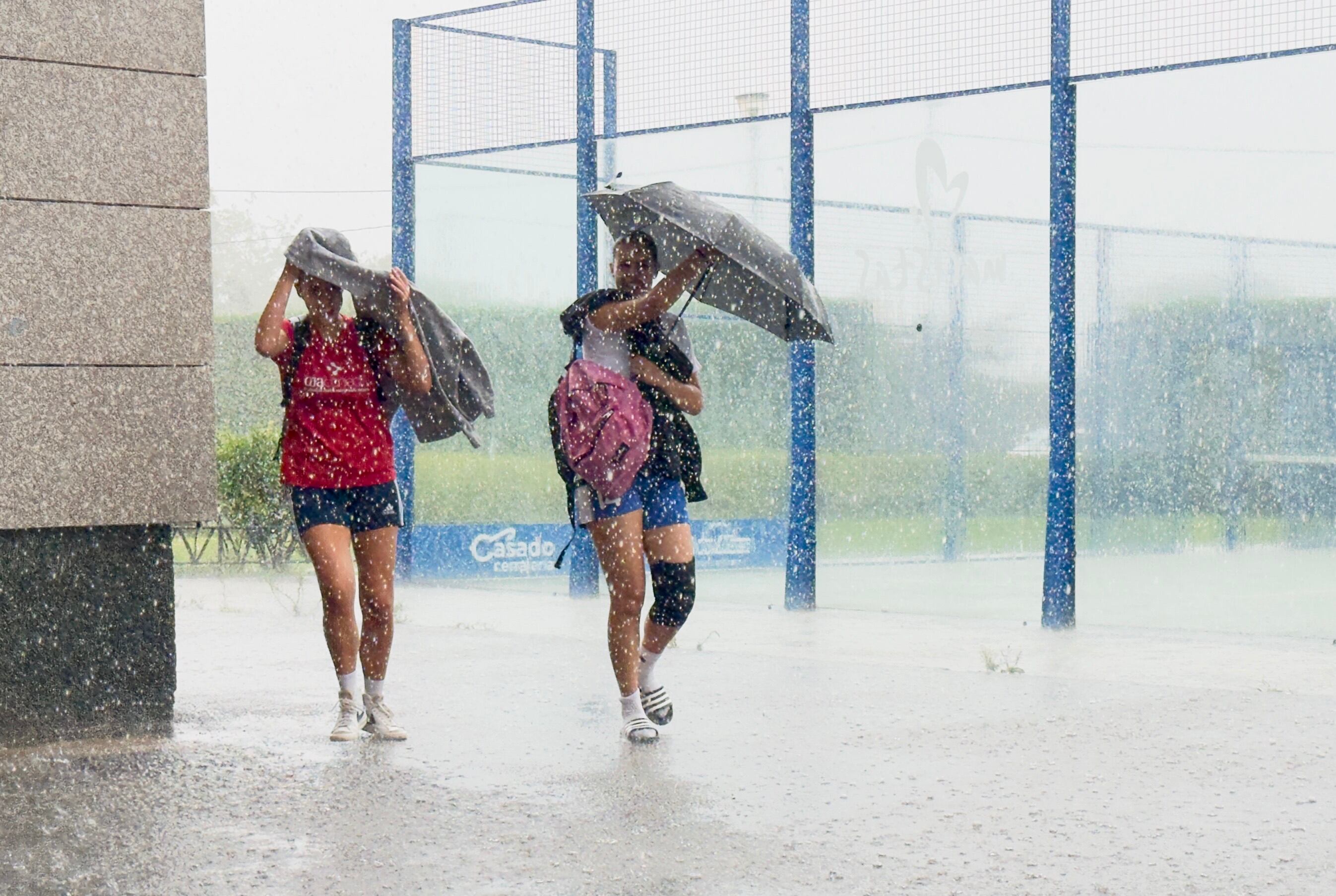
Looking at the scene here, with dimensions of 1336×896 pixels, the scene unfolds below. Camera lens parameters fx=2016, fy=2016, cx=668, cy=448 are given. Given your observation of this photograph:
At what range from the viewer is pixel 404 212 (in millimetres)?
14422

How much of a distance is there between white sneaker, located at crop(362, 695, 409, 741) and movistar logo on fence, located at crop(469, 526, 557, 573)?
6.90 meters

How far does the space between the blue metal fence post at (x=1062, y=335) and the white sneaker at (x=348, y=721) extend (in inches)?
200

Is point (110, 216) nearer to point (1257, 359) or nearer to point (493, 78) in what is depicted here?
point (1257, 359)

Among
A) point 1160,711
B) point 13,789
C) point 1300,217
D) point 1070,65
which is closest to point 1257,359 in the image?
point 1300,217

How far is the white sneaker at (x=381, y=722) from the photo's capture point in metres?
6.85

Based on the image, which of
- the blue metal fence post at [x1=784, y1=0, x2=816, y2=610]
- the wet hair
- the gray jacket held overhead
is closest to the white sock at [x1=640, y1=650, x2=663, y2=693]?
the gray jacket held overhead

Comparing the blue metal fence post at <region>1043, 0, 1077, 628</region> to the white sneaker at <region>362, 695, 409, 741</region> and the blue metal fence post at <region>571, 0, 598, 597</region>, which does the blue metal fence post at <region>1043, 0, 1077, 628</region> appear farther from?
the white sneaker at <region>362, 695, 409, 741</region>

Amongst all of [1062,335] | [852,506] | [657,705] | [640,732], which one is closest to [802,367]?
[852,506]

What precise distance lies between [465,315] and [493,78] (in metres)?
1.67

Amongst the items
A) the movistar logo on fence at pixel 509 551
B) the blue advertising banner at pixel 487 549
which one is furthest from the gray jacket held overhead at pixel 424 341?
the movistar logo on fence at pixel 509 551

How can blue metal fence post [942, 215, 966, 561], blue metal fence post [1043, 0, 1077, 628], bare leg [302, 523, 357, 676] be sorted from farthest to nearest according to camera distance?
blue metal fence post [942, 215, 966, 561] < blue metal fence post [1043, 0, 1077, 628] < bare leg [302, 523, 357, 676]

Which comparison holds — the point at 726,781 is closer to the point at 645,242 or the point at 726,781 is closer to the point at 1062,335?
the point at 645,242

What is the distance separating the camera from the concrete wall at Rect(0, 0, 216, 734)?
22.9ft

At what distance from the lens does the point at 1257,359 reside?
34.9 ft
